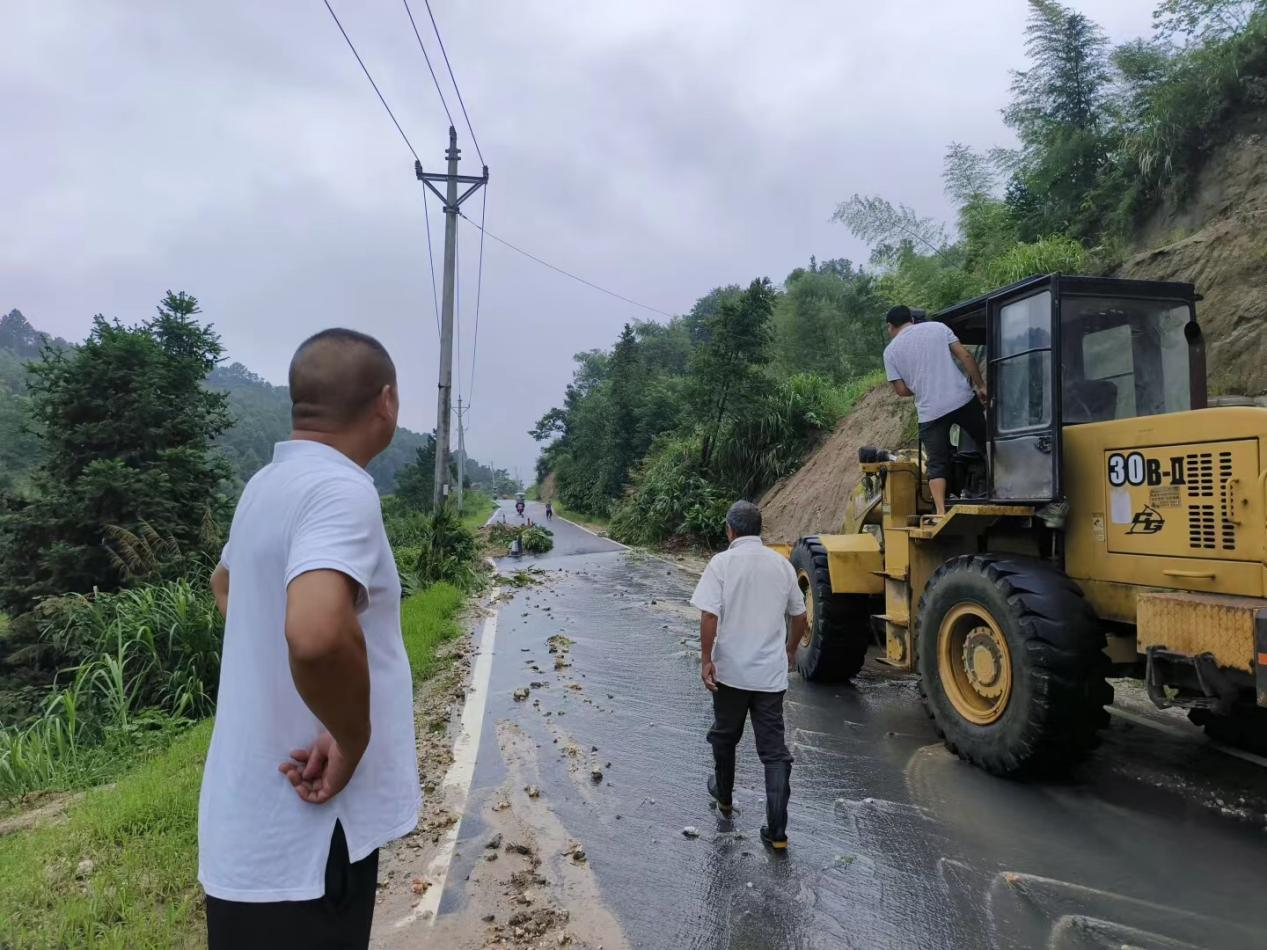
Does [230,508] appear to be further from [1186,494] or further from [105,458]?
[1186,494]

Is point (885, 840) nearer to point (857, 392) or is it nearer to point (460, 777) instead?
point (460, 777)

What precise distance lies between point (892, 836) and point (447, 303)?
16.5 metres

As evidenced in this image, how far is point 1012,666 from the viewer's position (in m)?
4.84

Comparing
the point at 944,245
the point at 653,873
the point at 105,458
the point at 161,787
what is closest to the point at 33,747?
the point at 161,787

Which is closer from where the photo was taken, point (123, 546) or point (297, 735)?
point (297, 735)

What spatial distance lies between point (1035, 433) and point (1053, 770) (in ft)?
6.92

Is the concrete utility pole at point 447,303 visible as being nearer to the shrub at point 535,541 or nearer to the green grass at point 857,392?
the shrub at point 535,541

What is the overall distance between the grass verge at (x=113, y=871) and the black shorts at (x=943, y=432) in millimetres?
5375

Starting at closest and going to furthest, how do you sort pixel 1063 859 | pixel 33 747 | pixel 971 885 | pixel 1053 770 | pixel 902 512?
pixel 971 885 < pixel 1063 859 < pixel 1053 770 < pixel 33 747 < pixel 902 512

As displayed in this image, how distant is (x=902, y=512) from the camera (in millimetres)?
6949

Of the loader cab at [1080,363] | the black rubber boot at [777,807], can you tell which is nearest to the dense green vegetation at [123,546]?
the black rubber boot at [777,807]


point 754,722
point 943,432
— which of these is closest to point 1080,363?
point 943,432

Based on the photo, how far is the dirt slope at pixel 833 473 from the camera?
18.0 m

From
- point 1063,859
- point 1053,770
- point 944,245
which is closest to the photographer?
point 1063,859
